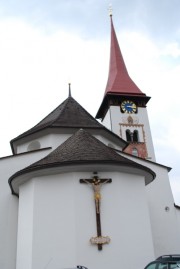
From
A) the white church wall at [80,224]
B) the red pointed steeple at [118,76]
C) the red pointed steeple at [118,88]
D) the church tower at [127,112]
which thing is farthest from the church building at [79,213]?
the red pointed steeple at [118,76]

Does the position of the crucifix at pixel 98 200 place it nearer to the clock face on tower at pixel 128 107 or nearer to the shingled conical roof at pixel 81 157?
the shingled conical roof at pixel 81 157

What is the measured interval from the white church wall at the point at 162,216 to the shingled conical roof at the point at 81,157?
14.2 ft

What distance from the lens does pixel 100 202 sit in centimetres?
1051

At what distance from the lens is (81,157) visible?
10852 mm

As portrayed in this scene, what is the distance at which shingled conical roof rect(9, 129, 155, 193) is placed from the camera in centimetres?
1064

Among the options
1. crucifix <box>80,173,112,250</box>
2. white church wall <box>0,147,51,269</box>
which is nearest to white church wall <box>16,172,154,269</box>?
crucifix <box>80,173,112,250</box>

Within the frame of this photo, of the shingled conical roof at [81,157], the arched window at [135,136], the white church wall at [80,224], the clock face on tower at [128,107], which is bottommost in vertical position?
the white church wall at [80,224]

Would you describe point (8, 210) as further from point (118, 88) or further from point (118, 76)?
point (118, 76)

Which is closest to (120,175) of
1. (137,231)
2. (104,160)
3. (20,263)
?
(104,160)

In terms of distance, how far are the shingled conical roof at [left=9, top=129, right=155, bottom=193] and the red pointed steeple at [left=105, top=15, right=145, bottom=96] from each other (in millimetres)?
23691

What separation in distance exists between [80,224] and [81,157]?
2.13m

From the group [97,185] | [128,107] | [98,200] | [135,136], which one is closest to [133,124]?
[135,136]

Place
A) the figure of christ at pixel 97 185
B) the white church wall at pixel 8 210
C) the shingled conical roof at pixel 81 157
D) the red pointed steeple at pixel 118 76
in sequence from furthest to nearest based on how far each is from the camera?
the red pointed steeple at pixel 118 76, the white church wall at pixel 8 210, the shingled conical roof at pixel 81 157, the figure of christ at pixel 97 185

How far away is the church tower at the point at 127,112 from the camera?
32.8 metres
